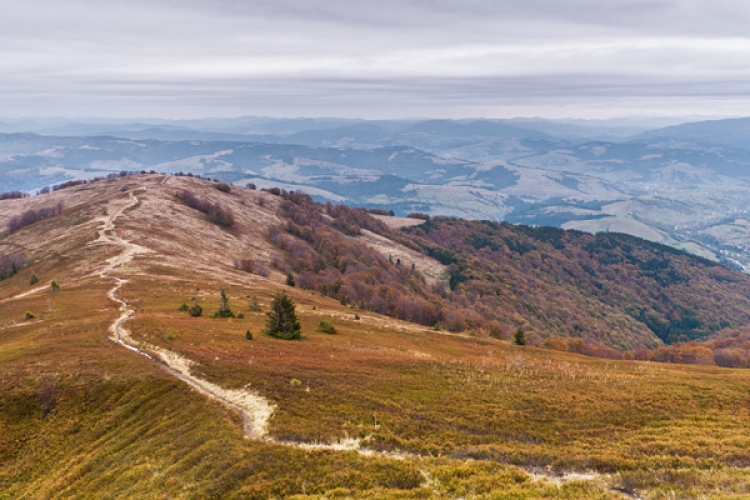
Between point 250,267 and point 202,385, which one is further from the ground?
point 202,385

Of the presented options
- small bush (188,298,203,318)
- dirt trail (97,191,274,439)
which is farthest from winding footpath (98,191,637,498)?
small bush (188,298,203,318)

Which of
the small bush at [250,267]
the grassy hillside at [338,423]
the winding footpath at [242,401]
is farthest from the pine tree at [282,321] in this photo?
the small bush at [250,267]

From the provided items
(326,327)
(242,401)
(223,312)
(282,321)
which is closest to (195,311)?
(223,312)

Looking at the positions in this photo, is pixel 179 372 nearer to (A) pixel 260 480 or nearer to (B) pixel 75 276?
(A) pixel 260 480

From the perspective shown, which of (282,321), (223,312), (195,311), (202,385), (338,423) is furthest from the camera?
(223,312)

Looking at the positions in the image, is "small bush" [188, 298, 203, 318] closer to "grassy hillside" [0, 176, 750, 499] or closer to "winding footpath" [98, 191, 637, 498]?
"grassy hillside" [0, 176, 750, 499]

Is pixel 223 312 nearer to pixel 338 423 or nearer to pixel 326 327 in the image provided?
pixel 326 327

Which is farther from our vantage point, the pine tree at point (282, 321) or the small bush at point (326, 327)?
the small bush at point (326, 327)

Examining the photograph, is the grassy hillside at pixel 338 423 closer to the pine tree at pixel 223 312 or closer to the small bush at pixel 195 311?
the small bush at pixel 195 311

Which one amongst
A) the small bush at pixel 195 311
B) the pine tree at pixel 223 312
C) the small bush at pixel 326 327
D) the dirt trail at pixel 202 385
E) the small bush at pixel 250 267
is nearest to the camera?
the dirt trail at pixel 202 385
